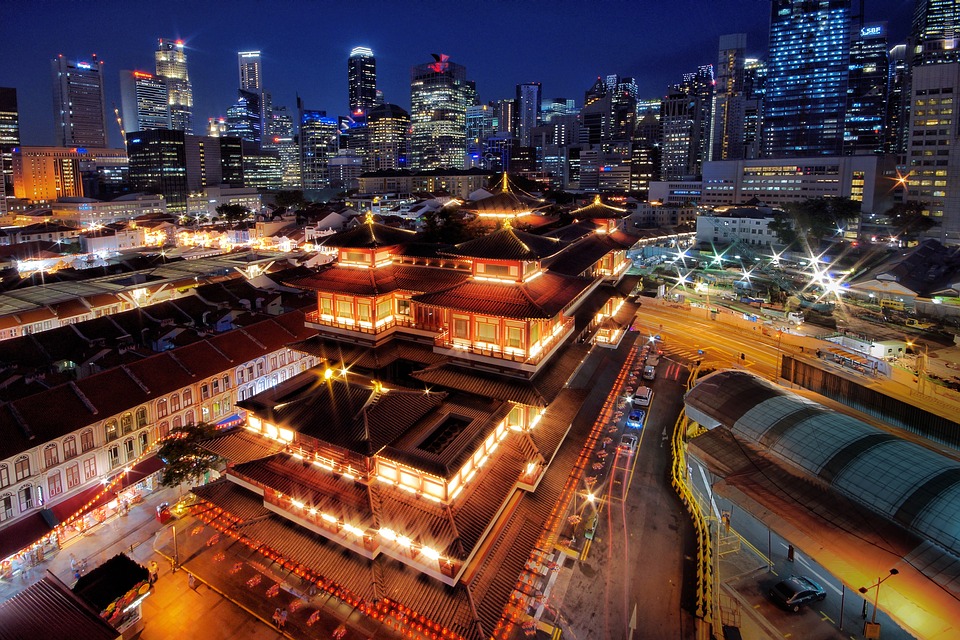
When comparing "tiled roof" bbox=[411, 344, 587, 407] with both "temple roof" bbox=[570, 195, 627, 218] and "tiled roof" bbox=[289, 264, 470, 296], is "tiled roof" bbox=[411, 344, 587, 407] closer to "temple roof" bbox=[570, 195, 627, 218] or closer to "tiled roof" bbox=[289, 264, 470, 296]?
"tiled roof" bbox=[289, 264, 470, 296]

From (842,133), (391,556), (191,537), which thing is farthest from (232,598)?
(842,133)

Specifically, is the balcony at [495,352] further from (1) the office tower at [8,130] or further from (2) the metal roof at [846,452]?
(1) the office tower at [8,130]

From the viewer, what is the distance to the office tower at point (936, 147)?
8531 cm

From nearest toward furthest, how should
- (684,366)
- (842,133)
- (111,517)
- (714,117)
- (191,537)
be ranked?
(191,537) < (111,517) < (684,366) < (842,133) < (714,117)

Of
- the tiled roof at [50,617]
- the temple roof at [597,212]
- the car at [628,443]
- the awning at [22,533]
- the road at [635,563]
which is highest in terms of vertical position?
the temple roof at [597,212]

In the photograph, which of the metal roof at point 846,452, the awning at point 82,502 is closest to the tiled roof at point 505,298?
the metal roof at point 846,452

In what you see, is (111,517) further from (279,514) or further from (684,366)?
(684,366)

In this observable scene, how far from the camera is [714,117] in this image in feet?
641

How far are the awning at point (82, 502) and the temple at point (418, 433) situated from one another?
6.18 m

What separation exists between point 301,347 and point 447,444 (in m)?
11.9

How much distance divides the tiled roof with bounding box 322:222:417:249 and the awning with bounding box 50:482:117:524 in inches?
623

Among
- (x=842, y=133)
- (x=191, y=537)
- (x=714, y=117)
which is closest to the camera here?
(x=191, y=537)

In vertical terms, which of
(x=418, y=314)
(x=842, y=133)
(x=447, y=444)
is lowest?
(x=447, y=444)

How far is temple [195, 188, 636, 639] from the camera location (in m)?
16.7
